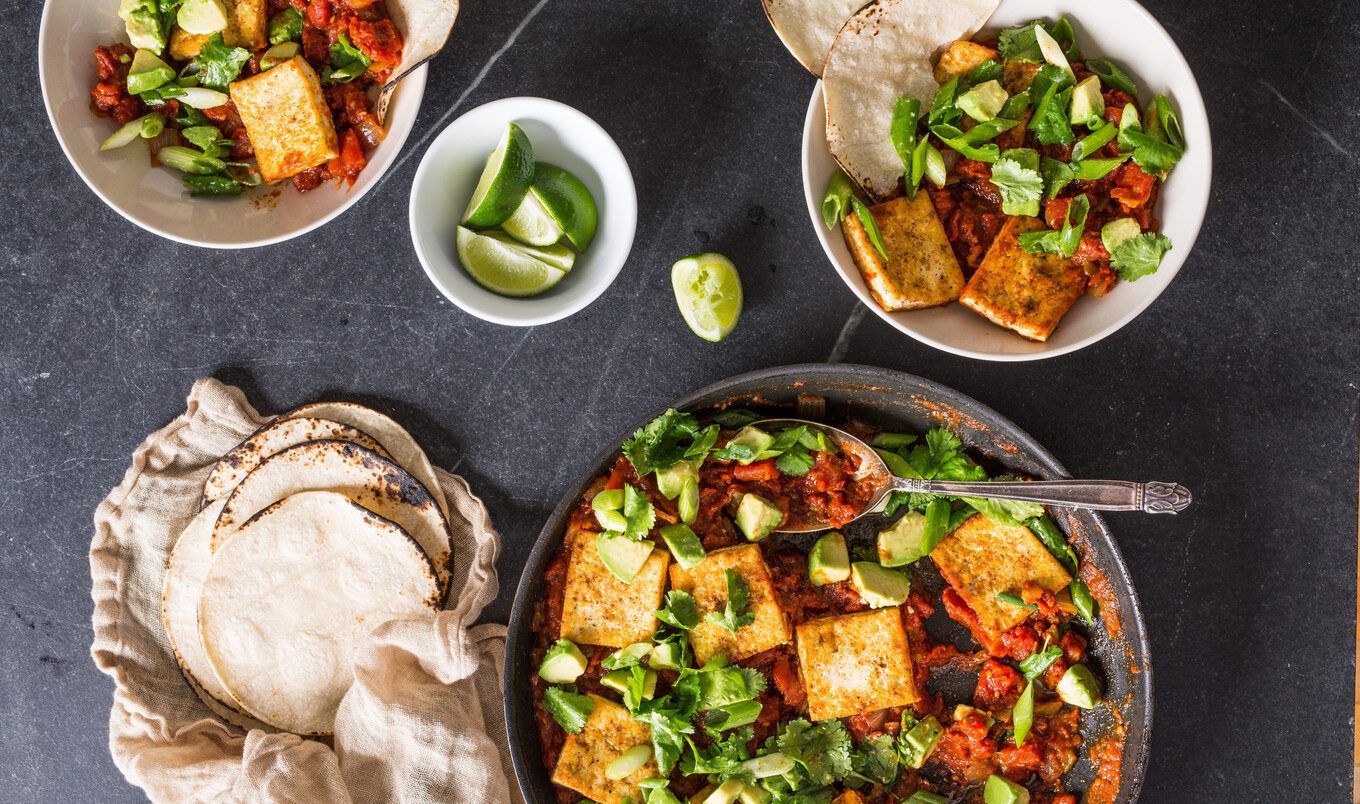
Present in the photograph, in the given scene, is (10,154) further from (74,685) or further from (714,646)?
(714,646)

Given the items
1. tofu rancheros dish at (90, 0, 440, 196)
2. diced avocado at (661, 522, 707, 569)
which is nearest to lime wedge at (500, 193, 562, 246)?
tofu rancheros dish at (90, 0, 440, 196)

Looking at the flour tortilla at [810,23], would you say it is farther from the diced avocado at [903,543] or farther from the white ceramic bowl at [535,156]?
the diced avocado at [903,543]

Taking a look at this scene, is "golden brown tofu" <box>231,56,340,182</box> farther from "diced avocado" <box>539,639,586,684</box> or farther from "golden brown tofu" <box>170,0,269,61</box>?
"diced avocado" <box>539,639,586,684</box>

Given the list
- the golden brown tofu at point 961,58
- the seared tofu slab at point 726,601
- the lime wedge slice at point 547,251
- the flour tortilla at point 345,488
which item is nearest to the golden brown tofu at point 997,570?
the seared tofu slab at point 726,601

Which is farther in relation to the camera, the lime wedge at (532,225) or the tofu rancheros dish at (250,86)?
the lime wedge at (532,225)

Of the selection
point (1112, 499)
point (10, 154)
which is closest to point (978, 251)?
point (1112, 499)

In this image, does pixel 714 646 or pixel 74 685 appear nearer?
pixel 714 646

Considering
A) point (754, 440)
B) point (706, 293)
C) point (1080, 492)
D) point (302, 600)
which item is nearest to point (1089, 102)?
point (1080, 492)
